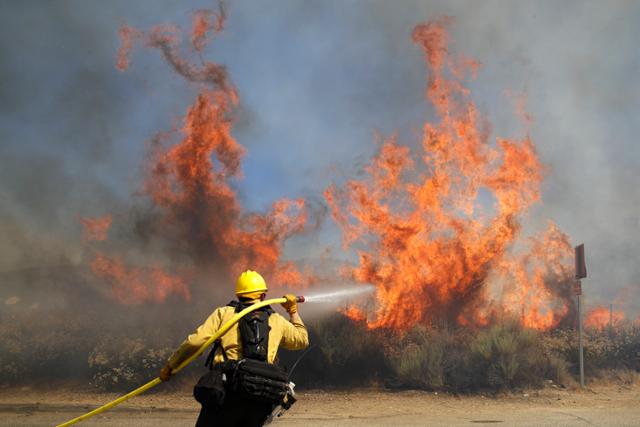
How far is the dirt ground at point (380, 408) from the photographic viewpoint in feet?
29.5

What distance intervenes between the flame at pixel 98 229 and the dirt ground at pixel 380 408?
6280mm

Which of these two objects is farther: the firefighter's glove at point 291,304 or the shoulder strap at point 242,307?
the firefighter's glove at point 291,304

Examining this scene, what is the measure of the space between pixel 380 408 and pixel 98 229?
35.5 feet

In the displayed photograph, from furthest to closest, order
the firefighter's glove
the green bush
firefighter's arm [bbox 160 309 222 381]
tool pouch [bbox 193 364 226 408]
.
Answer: the green bush, the firefighter's glove, firefighter's arm [bbox 160 309 222 381], tool pouch [bbox 193 364 226 408]

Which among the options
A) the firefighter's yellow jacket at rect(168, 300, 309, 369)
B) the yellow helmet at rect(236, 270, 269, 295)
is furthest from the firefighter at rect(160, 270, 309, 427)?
the yellow helmet at rect(236, 270, 269, 295)

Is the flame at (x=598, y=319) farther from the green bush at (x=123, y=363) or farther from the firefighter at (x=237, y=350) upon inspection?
the firefighter at (x=237, y=350)

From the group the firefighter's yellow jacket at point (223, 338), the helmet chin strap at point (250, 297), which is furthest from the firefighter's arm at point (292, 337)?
the helmet chin strap at point (250, 297)

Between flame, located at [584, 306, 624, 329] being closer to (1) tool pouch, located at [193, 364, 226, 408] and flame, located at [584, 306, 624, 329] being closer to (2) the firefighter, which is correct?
(2) the firefighter

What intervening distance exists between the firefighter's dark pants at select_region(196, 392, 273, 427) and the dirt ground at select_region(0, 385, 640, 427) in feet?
15.7

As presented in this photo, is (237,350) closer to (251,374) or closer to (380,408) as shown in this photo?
(251,374)

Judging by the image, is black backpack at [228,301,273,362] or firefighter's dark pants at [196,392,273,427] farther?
black backpack at [228,301,273,362]

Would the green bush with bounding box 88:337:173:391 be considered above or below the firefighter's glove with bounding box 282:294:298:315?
below

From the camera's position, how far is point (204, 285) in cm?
1530

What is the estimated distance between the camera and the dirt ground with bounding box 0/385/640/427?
8.98 metres
